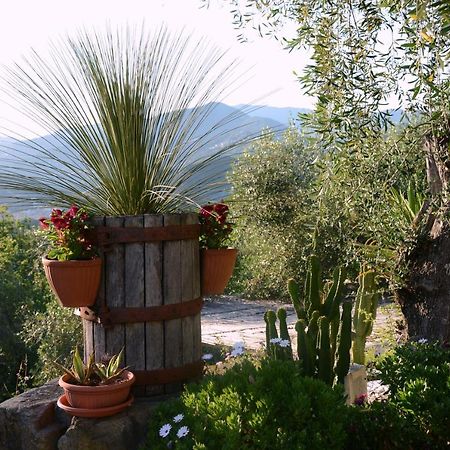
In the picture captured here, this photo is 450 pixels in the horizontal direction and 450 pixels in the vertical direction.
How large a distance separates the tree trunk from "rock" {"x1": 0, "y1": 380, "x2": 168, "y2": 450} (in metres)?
2.22

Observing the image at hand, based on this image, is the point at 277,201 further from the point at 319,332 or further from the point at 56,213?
the point at 56,213

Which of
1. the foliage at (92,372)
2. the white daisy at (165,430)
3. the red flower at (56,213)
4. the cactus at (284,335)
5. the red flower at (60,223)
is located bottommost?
the white daisy at (165,430)

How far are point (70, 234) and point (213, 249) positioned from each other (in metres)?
0.85

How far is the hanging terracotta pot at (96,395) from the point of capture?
3305 mm

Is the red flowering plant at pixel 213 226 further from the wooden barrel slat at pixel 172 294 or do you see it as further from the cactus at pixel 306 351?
the cactus at pixel 306 351

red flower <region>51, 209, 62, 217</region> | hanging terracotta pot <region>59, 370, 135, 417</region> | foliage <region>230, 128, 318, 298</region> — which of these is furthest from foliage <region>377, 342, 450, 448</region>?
foliage <region>230, 128, 318, 298</region>

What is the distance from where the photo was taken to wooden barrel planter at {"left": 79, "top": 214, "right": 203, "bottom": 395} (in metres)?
3.56

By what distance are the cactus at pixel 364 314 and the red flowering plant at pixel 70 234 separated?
2532mm

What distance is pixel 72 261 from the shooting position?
3459mm

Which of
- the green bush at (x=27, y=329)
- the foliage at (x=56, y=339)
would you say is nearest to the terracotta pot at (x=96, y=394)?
the green bush at (x=27, y=329)

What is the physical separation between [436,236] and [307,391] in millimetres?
2230

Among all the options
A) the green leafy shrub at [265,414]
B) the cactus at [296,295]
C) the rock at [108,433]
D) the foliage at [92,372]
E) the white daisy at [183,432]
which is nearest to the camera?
the green leafy shrub at [265,414]

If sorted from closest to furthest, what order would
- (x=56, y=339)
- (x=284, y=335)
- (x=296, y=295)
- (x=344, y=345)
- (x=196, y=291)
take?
(x=196, y=291)
(x=284, y=335)
(x=344, y=345)
(x=296, y=295)
(x=56, y=339)

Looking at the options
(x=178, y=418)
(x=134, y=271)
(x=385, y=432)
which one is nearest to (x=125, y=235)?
(x=134, y=271)
